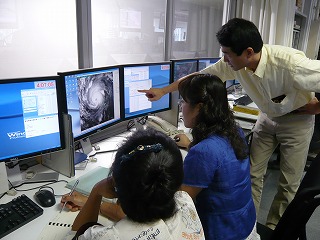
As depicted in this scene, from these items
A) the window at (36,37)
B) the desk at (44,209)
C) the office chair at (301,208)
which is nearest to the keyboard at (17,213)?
the desk at (44,209)

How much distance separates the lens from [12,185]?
A: 1.25m

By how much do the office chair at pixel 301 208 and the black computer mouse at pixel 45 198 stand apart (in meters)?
0.91

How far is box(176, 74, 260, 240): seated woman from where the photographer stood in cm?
105

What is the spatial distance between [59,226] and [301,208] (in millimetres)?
859

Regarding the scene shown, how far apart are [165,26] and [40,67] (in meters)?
1.44

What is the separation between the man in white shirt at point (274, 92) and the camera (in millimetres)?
1627

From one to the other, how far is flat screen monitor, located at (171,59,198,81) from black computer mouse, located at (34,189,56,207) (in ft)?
4.31

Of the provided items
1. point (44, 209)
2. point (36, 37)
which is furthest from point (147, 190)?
point (36, 37)

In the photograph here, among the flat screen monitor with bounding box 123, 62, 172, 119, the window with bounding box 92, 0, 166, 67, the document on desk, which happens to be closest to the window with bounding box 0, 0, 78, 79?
the window with bounding box 92, 0, 166, 67

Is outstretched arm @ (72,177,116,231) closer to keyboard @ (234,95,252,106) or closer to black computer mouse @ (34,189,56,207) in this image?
black computer mouse @ (34,189,56,207)

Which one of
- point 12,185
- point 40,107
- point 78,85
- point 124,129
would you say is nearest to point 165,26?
point 124,129

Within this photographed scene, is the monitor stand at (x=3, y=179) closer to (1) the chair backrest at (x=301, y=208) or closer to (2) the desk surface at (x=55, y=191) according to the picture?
(2) the desk surface at (x=55, y=191)

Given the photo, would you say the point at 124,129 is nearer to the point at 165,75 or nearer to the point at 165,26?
the point at 165,75

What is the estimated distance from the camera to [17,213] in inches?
40.1
